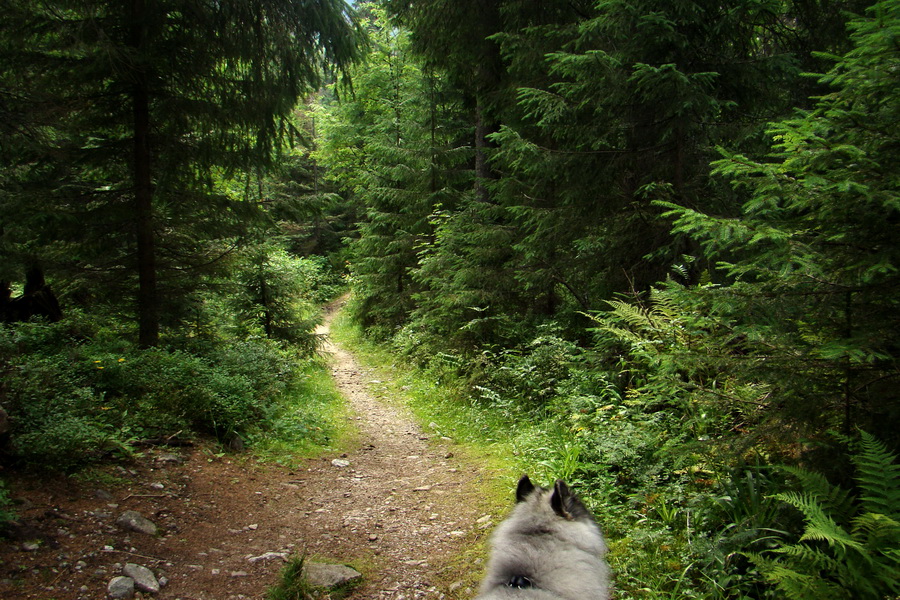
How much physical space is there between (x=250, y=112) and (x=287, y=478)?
232 inches

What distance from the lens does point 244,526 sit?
16.5ft

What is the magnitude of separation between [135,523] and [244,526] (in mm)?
1020

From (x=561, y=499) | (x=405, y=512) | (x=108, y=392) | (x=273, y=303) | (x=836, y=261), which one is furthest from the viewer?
(x=273, y=303)

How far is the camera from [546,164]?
301 inches

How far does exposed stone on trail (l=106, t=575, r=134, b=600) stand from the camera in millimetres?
3500

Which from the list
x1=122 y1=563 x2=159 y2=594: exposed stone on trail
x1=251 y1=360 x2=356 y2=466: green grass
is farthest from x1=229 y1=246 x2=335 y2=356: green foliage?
x1=122 y1=563 x2=159 y2=594: exposed stone on trail

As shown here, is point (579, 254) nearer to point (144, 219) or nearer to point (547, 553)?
point (547, 553)

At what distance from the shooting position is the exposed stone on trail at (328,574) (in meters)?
4.09

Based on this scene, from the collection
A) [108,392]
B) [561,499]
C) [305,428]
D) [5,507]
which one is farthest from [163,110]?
[561,499]

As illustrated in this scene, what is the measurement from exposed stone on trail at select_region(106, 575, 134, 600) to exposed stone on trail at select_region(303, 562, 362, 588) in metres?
1.29

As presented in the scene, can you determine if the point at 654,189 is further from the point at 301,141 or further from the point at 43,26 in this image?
the point at 43,26

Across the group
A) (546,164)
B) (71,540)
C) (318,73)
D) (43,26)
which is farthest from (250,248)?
(71,540)

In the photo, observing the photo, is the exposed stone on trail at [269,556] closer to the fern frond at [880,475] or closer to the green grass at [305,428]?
the green grass at [305,428]

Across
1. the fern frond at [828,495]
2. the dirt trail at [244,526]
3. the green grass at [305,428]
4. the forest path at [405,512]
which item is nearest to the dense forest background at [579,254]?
the fern frond at [828,495]
